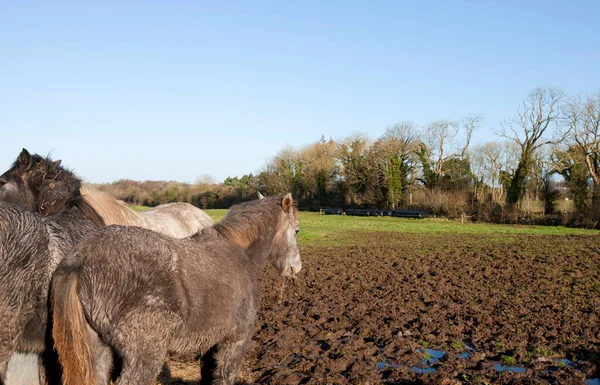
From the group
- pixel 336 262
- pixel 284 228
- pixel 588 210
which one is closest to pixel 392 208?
pixel 588 210

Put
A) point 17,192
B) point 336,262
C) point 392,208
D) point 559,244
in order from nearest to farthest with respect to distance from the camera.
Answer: point 17,192 < point 336,262 < point 559,244 < point 392,208

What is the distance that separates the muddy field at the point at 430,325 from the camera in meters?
6.82

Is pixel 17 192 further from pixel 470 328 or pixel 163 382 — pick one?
pixel 470 328

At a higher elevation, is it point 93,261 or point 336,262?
point 93,261

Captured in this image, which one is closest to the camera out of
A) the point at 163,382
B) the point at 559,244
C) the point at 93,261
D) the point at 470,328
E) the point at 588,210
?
the point at 93,261

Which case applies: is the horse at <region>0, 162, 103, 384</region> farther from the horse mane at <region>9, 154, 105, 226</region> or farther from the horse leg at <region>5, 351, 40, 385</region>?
the horse mane at <region>9, 154, 105, 226</region>

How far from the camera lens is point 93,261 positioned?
3.83m

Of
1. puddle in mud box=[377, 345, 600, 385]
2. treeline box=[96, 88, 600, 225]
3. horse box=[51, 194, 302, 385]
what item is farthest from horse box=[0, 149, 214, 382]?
treeline box=[96, 88, 600, 225]

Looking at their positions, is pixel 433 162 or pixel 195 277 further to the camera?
pixel 433 162

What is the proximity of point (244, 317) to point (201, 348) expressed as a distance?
494 mm

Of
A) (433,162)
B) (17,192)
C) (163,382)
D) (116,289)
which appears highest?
(433,162)

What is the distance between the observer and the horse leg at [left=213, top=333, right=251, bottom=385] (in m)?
4.68

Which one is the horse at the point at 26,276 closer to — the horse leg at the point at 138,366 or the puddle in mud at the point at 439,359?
the horse leg at the point at 138,366

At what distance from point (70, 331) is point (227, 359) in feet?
5.00
